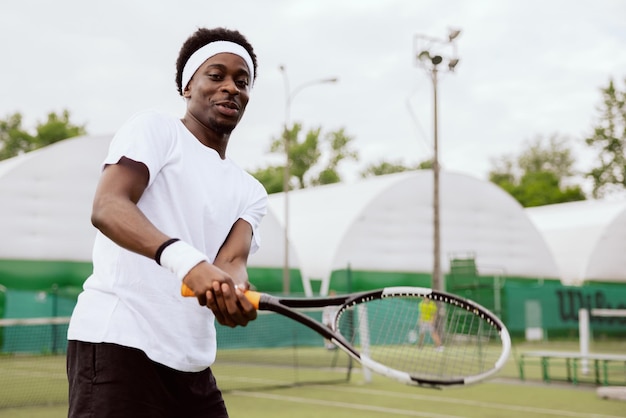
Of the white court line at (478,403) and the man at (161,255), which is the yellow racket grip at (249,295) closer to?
the man at (161,255)

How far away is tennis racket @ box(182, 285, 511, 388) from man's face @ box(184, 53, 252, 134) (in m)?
0.60

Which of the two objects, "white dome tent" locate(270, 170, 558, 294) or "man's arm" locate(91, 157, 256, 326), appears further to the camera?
"white dome tent" locate(270, 170, 558, 294)

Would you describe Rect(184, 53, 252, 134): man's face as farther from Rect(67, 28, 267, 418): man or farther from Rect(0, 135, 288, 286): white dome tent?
Rect(0, 135, 288, 286): white dome tent

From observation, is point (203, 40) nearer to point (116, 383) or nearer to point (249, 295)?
point (249, 295)

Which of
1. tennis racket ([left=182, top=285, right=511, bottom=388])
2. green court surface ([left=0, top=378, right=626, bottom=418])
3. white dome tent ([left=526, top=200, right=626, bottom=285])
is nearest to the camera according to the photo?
tennis racket ([left=182, top=285, right=511, bottom=388])

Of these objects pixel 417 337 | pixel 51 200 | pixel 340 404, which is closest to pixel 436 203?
pixel 51 200

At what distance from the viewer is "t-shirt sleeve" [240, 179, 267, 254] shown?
3.04 m

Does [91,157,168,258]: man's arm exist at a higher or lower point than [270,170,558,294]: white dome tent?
lower

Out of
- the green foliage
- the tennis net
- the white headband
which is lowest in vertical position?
the tennis net

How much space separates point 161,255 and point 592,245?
32.1 metres

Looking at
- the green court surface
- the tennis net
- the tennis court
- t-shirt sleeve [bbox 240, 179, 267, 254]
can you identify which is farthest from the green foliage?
t-shirt sleeve [bbox 240, 179, 267, 254]

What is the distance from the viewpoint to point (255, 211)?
3.09 m

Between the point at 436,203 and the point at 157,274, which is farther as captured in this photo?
the point at 436,203

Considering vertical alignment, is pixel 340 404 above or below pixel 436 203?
below
